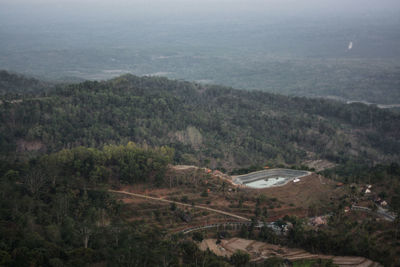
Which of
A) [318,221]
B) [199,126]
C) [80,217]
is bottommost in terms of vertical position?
[199,126]

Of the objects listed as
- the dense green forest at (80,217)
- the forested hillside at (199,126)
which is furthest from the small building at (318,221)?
the forested hillside at (199,126)

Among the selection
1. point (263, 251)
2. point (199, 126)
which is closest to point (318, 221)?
point (263, 251)

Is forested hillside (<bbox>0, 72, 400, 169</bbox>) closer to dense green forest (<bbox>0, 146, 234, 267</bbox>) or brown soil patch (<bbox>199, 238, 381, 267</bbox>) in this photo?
dense green forest (<bbox>0, 146, 234, 267</bbox>)

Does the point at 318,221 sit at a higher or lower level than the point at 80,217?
lower

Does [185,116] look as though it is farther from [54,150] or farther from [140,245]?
[140,245]

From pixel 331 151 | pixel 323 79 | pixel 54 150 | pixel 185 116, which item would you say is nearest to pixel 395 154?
pixel 331 151

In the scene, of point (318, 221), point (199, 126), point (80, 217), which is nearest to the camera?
point (80, 217)

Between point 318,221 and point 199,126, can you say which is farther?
point 199,126

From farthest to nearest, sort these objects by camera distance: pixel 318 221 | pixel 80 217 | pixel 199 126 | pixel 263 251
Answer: pixel 199 126 → pixel 318 221 → pixel 80 217 → pixel 263 251

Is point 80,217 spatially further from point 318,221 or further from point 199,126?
point 199,126
